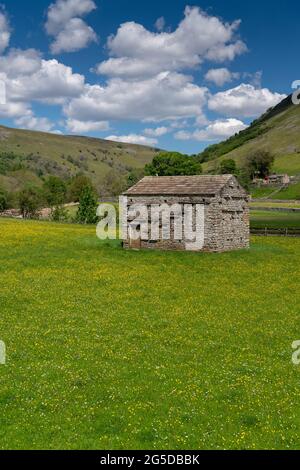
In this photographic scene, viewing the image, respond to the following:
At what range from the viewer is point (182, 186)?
50.7 m

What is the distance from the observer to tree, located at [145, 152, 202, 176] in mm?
157500

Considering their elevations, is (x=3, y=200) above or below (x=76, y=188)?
below

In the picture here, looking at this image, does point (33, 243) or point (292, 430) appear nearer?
point (292, 430)

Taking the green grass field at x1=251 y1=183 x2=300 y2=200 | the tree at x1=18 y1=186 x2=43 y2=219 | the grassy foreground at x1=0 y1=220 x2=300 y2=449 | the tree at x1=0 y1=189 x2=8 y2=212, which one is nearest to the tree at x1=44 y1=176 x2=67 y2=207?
the tree at x1=18 y1=186 x2=43 y2=219

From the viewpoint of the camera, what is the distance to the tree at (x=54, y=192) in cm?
14550

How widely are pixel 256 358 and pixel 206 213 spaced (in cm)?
3029

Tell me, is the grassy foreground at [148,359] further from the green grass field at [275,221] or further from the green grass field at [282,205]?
the green grass field at [282,205]

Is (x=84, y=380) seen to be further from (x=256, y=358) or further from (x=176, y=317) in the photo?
(x=176, y=317)

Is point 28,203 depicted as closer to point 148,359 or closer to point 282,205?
point 282,205

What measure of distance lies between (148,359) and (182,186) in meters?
34.1

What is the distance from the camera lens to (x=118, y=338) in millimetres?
20906

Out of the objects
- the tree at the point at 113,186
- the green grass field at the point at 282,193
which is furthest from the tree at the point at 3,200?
the green grass field at the point at 282,193

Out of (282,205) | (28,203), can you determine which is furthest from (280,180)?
(28,203)
